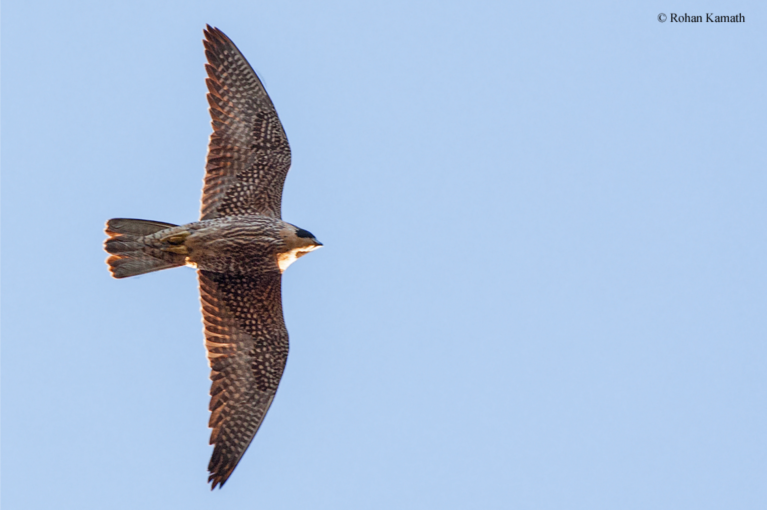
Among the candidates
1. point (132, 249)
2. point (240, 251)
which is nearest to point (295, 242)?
point (240, 251)

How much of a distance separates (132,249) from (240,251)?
124cm

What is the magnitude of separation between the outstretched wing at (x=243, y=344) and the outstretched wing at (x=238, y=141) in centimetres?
86

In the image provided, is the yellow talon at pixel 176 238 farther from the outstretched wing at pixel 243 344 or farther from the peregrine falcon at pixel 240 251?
the outstretched wing at pixel 243 344

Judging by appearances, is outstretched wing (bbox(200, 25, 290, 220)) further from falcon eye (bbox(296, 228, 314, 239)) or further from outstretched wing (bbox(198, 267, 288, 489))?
outstretched wing (bbox(198, 267, 288, 489))

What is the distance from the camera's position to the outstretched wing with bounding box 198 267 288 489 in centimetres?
1239

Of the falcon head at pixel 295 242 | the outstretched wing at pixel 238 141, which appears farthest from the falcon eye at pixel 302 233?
the outstretched wing at pixel 238 141

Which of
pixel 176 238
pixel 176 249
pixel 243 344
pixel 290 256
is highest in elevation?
pixel 176 238

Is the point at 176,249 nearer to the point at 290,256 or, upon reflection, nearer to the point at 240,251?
the point at 240,251

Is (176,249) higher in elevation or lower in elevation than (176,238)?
lower

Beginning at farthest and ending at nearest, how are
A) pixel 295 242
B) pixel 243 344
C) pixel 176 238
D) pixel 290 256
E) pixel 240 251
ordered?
pixel 243 344
pixel 290 256
pixel 295 242
pixel 240 251
pixel 176 238

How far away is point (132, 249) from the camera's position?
39.4 feet

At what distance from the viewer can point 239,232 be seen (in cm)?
1216

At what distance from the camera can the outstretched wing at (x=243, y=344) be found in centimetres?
1239

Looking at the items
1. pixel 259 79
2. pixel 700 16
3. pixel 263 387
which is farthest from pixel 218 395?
pixel 700 16
